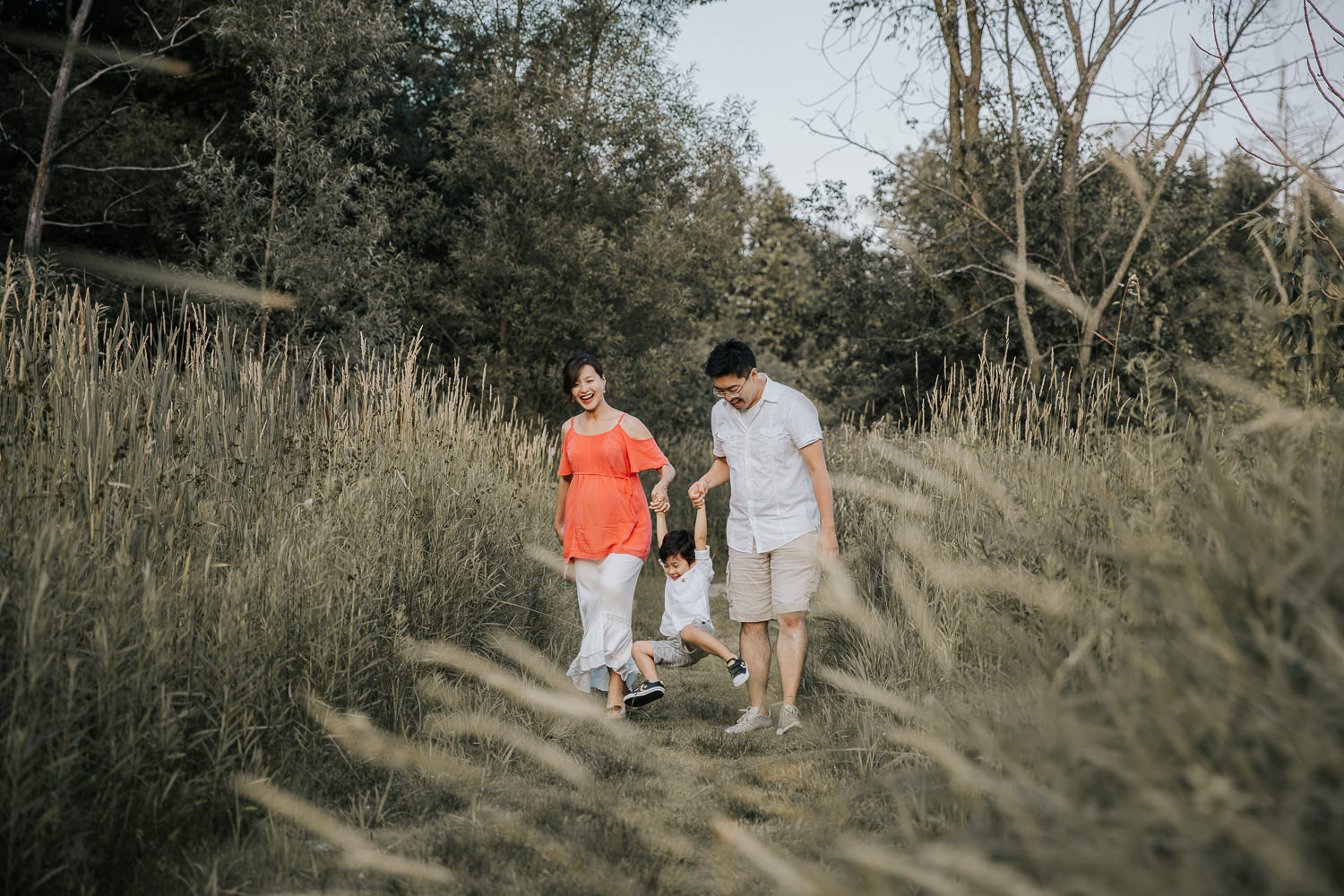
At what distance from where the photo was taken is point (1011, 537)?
4000 millimetres

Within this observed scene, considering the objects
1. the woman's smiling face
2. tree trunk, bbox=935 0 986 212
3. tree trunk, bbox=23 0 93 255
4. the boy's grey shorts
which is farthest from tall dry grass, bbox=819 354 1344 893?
tree trunk, bbox=23 0 93 255

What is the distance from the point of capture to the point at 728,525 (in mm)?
4988

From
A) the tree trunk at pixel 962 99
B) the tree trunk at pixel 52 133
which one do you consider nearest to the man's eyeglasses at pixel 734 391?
the tree trunk at pixel 962 99

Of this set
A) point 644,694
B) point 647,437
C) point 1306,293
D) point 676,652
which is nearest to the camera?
point 1306,293

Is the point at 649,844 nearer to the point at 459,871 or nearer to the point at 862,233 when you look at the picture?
the point at 459,871

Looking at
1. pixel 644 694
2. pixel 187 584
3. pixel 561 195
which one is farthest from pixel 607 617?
pixel 561 195

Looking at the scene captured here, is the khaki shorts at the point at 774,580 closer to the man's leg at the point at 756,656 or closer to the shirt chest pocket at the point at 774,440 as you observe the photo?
the man's leg at the point at 756,656

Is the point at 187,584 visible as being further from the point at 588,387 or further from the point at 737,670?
the point at 737,670

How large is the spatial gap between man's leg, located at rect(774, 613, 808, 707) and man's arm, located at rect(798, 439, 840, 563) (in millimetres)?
352

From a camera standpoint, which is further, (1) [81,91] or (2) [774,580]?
(1) [81,91]

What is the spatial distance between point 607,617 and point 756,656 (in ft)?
2.62

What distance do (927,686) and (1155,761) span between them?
2.68 m

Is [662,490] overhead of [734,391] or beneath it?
beneath

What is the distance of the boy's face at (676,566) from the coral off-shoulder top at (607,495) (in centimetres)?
40
